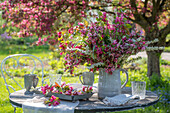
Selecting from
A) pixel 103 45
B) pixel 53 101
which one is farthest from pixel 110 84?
pixel 53 101

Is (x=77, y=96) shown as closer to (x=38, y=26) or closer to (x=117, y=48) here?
(x=117, y=48)

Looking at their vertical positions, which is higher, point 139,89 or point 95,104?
point 139,89

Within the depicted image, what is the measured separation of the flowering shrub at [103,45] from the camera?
245 centimetres

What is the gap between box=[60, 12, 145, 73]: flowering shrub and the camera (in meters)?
2.45

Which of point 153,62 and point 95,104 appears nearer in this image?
point 95,104

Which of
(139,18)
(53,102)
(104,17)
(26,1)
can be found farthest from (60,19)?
(53,102)

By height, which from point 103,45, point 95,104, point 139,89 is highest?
point 103,45

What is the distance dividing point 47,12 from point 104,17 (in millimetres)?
2724

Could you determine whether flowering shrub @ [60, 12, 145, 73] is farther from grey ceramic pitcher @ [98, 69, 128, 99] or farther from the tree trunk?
the tree trunk

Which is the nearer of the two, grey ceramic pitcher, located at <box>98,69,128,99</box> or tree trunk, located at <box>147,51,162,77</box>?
grey ceramic pitcher, located at <box>98,69,128,99</box>

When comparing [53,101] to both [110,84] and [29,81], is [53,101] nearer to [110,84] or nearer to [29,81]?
[110,84]

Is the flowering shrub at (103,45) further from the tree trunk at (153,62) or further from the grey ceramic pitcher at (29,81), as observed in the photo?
the tree trunk at (153,62)

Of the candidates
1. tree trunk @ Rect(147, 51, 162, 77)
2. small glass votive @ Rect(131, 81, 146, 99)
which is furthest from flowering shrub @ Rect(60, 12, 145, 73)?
tree trunk @ Rect(147, 51, 162, 77)

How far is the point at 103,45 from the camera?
242 cm
